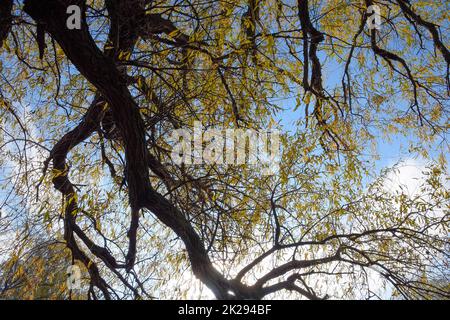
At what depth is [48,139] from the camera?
3994 mm

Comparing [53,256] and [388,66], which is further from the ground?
[388,66]

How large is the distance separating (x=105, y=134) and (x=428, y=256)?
3.02 meters

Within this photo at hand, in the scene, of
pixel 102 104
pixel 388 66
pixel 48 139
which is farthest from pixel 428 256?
pixel 48 139

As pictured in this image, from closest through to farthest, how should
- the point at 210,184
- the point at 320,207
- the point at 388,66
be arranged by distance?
the point at 210,184 < the point at 320,207 < the point at 388,66

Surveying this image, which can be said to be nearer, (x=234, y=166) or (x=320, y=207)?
(x=234, y=166)

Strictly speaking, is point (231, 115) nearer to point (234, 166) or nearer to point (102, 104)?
point (234, 166)
